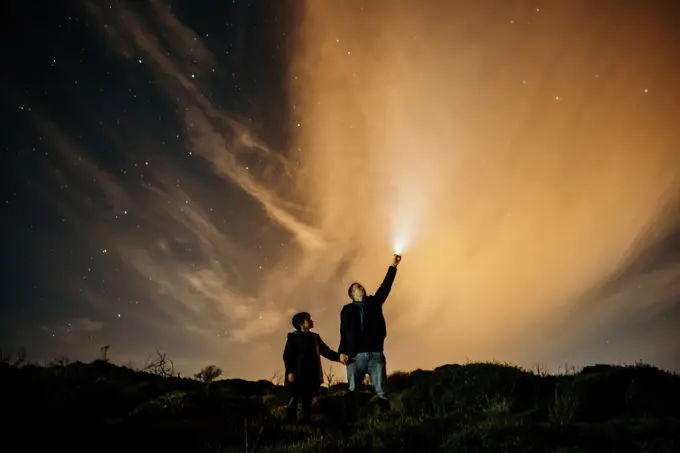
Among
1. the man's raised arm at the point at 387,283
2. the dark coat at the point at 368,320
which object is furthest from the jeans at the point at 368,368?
the man's raised arm at the point at 387,283

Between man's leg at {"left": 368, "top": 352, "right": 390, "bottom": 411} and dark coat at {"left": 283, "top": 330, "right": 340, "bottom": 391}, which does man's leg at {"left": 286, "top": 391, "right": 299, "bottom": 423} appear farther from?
man's leg at {"left": 368, "top": 352, "right": 390, "bottom": 411}

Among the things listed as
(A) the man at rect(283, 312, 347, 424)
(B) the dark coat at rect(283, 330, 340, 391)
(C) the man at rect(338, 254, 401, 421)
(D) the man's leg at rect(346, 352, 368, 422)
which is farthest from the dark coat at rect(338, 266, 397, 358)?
(B) the dark coat at rect(283, 330, 340, 391)

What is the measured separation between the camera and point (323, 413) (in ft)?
36.1

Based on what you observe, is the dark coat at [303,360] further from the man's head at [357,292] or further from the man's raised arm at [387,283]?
the man's raised arm at [387,283]

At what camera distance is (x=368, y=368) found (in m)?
10.5

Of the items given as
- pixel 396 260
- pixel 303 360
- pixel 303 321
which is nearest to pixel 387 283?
pixel 396 260

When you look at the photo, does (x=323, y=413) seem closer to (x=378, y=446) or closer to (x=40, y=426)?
(x=378, y=446)

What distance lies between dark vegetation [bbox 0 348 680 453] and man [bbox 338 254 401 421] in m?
0.61

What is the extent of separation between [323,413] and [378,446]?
4.05 metres

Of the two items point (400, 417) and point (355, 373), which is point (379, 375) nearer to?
point (355, 373)

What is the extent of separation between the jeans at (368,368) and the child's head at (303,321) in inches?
46.6

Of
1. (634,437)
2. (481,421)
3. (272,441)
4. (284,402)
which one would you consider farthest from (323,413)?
(634,437)

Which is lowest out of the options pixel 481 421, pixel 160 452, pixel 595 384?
pixel 160 452

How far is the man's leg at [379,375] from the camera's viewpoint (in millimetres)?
10234
